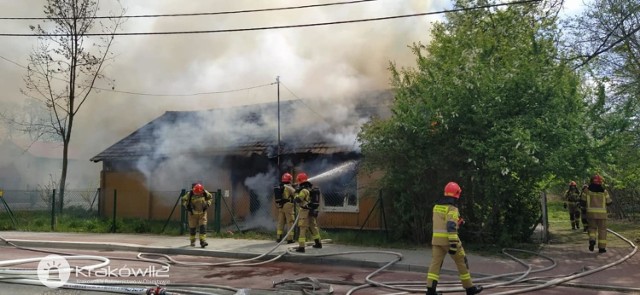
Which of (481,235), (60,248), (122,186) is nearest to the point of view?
(481,235)

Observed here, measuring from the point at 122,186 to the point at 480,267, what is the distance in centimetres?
1332

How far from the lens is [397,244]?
10.8 meters

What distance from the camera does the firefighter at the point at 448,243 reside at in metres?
5.87

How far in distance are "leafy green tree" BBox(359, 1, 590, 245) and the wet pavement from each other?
1.07m

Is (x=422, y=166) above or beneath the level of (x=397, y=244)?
above

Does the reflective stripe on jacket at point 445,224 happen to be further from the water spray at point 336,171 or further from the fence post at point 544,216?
the water spray at point 336,171

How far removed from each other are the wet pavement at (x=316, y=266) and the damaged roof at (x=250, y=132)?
375cm

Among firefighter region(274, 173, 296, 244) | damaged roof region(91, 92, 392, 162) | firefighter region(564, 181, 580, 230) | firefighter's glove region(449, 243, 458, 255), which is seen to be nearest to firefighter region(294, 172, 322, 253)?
firefighter region(274, 173, 296, 244)

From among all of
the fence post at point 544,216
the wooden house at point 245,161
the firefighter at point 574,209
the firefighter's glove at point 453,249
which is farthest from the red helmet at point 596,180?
the firefighter's glove at point 453,249

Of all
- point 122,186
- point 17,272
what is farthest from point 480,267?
point 122,186

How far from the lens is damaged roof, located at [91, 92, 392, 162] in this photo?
14.3 meters

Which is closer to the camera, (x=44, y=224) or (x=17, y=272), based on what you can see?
(x=17, y=272)

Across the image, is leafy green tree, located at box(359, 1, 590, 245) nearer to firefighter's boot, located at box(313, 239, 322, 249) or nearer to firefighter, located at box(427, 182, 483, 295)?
firefighter's boot, located at box(313, 239, 322, 249)

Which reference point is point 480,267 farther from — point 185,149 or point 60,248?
point 185,149
